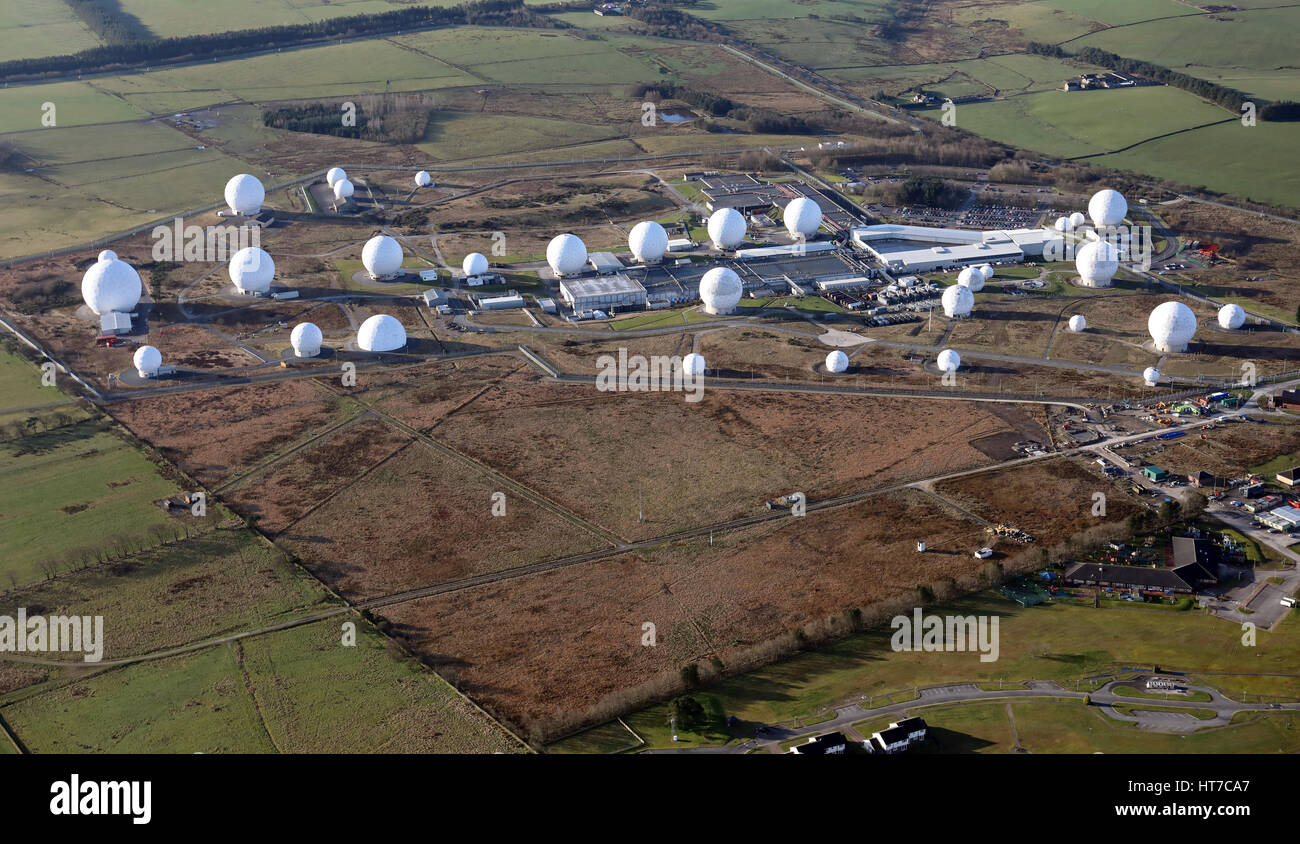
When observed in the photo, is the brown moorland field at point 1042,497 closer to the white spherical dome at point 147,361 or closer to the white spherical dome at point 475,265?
the white spherical dome at point 475,265

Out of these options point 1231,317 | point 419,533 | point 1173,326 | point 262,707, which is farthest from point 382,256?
point 1231,317

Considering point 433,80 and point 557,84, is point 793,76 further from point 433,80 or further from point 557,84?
point 433,80

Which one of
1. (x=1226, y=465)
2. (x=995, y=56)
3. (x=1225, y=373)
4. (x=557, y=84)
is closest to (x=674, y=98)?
(x=557, y=84)

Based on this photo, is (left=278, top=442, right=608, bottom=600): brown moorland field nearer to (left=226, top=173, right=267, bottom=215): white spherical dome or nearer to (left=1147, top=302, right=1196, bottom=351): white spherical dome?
(left=1147, top=302, right=1196, bottom=351): white spherical dome

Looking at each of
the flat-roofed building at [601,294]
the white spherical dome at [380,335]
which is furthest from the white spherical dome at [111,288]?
the flat-roofed building at [601,294]

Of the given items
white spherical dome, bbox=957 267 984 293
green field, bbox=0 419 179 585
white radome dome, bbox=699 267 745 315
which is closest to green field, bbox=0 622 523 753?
green field, bbox=0 419 179 585
